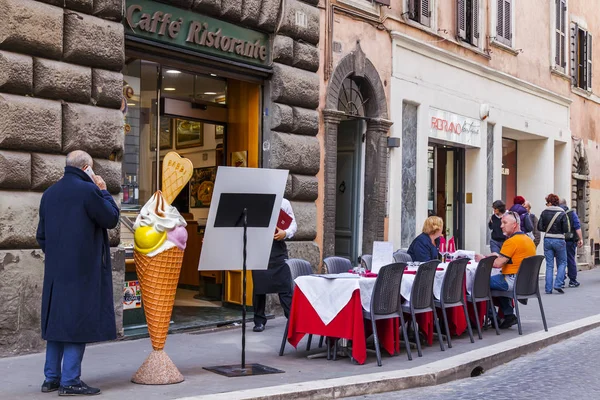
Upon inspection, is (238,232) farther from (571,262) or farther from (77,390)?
(571,262)

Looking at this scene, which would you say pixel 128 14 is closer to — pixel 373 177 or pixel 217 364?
pixel 217 364

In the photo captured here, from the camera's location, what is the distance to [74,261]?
6195 mm

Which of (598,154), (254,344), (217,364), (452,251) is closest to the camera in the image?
(217,364)

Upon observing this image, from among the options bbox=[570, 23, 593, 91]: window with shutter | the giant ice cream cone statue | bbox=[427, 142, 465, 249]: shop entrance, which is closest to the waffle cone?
the giant ice cream cone statue

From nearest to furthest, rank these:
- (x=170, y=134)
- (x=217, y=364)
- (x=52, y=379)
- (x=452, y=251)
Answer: (x=52, y=379) → (x=217, y=364) → (x=452, y=251) → (x=170, y=134)

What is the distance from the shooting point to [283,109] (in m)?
11.5

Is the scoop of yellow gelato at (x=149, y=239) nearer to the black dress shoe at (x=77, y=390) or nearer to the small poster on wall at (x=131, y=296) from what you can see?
the black dress shoe at (x=77, y=390)

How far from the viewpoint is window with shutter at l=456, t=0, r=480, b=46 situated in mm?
16625

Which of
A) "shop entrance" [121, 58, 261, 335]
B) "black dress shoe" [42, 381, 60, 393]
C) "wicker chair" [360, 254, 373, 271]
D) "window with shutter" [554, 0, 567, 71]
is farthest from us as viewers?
"window with shutter" [554, 0, 567, 71]

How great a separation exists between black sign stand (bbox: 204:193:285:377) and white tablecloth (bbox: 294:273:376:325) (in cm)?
86

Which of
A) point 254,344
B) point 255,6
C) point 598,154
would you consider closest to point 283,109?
point 255,6

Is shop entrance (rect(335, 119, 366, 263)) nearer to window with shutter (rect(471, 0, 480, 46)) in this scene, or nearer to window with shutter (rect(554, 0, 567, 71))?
window with shutter (rect(471, 0, 480, 46))

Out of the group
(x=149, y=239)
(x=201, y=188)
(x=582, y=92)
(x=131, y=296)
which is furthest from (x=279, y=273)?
(x=582, y=92)

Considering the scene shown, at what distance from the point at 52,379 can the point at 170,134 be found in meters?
5.76
